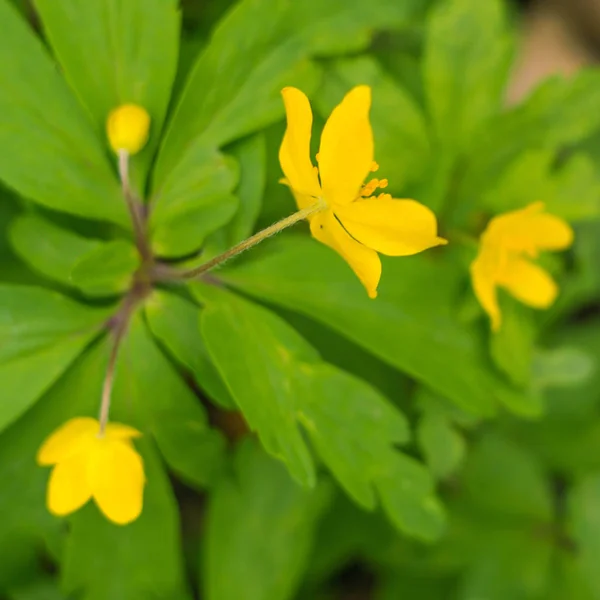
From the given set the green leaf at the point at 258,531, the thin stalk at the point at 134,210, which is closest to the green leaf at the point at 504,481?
the green leaf at the point at 258,531

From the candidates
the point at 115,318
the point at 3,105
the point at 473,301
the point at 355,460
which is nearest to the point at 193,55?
the point at 3,105

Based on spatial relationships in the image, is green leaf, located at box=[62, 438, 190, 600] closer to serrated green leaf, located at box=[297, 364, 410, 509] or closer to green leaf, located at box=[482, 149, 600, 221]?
serrated green leaf, located at box=[297, 364, 410, 509]

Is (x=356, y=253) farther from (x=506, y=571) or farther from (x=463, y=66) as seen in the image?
(x=506, y=571)

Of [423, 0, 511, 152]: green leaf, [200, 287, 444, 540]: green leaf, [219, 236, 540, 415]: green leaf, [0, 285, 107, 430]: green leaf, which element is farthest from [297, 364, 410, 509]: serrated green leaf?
[423, 0, 511, 152]: green leaf

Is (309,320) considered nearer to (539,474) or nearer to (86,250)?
(86,250)

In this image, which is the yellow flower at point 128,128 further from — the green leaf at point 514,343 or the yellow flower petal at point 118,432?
the green leaf at point 514,343

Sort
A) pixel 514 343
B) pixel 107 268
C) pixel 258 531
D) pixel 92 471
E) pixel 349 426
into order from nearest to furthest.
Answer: pixel 92 471, pixel 107 268, pixel 349 426, pixel 514 343, pixel 258 531

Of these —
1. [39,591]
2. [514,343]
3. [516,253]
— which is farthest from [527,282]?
[39,591]
